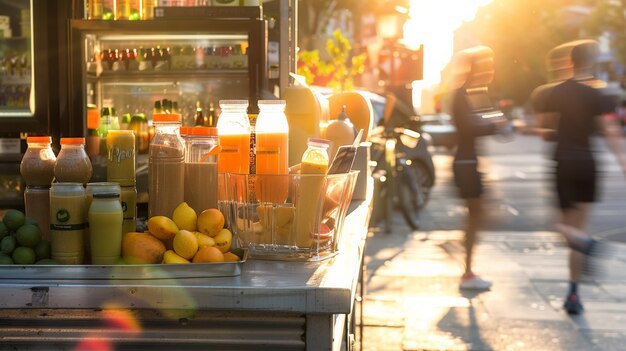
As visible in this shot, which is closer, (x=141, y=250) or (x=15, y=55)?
(x=141, y=250)

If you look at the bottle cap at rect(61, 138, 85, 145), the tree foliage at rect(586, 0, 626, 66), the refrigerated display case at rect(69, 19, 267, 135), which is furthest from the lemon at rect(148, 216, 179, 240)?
the tree foliage at rect(586, 0, 626, 66)

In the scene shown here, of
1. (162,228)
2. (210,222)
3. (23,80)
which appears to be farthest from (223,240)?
(23,80)

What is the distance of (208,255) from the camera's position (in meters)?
2.26

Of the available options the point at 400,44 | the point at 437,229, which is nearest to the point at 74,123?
the point at 437,229

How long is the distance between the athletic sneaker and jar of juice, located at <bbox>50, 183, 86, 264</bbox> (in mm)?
5003

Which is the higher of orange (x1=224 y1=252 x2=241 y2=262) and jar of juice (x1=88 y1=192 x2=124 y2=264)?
jar of juice (x1=88 y1=192 x2=124 y2=264)

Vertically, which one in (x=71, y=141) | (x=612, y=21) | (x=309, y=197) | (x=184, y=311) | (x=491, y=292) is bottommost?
(x=491, y=292)

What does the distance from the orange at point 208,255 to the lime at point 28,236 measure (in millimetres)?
402

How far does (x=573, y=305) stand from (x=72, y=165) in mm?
4938

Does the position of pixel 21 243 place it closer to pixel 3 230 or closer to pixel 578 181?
pixel 3 230

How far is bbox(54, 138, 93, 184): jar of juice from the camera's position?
245 cm

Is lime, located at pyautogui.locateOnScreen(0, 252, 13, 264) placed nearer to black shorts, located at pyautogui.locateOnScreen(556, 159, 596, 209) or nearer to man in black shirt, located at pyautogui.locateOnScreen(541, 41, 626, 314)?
man in black shirt, located at pyautogui.locateOnScreen(541, 41, 626, 314)

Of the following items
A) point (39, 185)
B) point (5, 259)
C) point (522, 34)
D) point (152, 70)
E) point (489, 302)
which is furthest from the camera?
point (522, 34)

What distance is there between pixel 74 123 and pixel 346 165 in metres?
2.87
